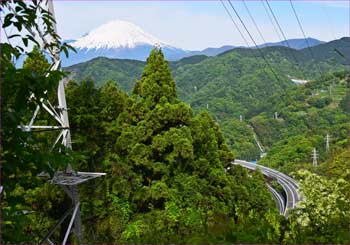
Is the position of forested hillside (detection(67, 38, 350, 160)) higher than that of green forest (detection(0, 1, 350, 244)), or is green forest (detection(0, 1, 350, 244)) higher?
forested hillside (detection(67, 38, 350, 160))

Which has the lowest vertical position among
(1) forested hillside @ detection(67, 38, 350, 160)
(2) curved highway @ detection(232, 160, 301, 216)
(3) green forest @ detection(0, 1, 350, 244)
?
(2) curved highway @ detection(232, 160, 301, 216)

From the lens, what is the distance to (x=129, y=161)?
6770mm

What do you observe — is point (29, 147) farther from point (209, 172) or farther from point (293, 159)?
point (293, 159)

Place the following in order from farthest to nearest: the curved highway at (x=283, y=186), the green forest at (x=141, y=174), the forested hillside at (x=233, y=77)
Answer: the forested hillside at (x=233, y=77)
the curved highway at (x=283, y=186)
the green forest at (x=141, y=174)

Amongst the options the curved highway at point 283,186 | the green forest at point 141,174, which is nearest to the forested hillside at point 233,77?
the curved highway at point 283,186

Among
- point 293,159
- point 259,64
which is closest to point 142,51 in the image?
point 259,64

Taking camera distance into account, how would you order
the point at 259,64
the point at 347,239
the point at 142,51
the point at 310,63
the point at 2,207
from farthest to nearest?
the point at 142,51 < the point at 310,63 < the point at 259,64 < the point at 347,239 < the point at 2,207

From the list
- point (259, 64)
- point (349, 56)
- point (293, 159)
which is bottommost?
point (293, 159)

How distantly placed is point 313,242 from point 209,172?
198 inches

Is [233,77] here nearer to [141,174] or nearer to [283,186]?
[283,186]

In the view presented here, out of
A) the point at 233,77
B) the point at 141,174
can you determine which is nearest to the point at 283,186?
the point at 141,174

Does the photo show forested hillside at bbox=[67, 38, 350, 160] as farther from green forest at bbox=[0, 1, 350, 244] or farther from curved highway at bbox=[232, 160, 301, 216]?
green forest at bbox=[0, 1, 350, 244]

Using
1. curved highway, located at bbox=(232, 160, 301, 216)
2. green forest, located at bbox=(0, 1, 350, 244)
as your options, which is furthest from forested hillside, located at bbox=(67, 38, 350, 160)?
green forest, located at bbox=(0, 1, 350, 244)

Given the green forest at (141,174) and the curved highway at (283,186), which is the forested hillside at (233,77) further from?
the green forest at (141,174)
